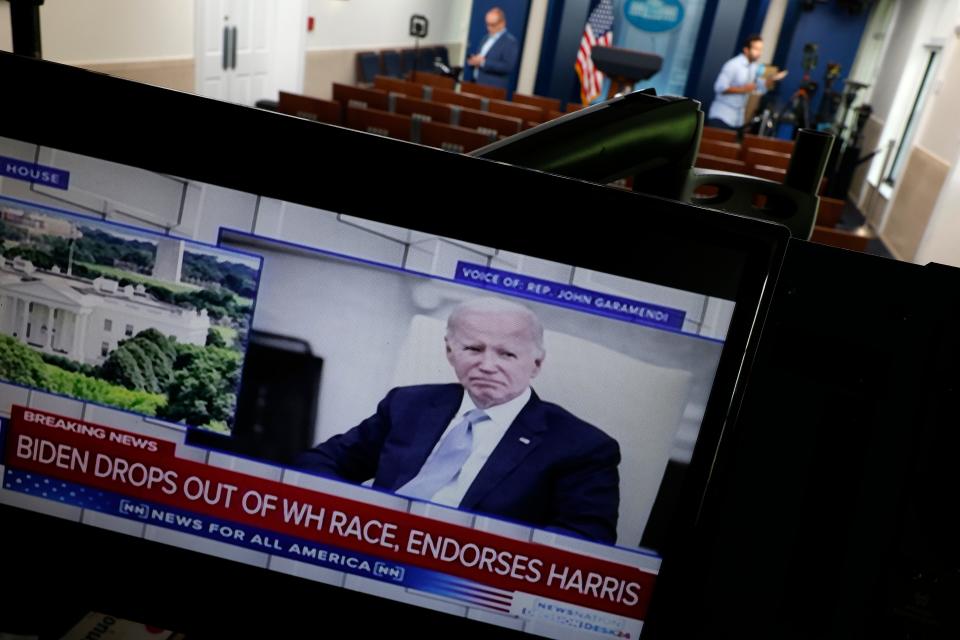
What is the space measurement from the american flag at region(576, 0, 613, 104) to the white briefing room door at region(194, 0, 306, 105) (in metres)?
3.84

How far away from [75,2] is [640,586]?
16.4 ft

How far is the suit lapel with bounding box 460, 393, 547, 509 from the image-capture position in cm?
49

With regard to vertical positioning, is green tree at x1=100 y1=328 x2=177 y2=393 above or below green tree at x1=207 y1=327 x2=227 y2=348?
below

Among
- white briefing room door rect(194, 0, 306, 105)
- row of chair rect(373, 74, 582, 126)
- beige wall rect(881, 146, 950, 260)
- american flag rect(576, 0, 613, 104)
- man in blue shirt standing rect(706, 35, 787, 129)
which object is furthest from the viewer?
american flag rect(576, 0, 613, 104)

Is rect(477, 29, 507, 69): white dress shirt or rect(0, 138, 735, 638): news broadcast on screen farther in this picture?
rect(477, 29, 507, 69): white dress shirt

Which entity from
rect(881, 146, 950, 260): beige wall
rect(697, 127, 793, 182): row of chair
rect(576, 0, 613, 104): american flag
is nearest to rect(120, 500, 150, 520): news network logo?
rect(697, 127, 793, 182): row of chair

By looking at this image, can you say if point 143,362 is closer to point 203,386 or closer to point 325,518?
A: point 203,386

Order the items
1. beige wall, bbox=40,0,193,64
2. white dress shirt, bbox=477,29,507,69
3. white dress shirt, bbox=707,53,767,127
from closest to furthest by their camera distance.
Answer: beige wall, bbox=40,0,193,64
white dress shirt, bbox=707,53,767,127
white dress shirt, bbox=477,29,507,69

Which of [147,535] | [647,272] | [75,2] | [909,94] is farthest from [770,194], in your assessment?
[909,94]

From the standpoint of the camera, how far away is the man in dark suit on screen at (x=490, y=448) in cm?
48

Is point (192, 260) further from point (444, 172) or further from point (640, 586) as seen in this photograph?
point (640, 586)

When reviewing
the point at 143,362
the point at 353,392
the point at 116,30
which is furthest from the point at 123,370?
the point at 116,30

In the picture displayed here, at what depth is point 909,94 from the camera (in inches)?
345

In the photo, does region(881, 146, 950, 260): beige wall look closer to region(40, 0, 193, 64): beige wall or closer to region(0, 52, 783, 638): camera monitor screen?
region(40, 0, 193, 64): beige wall
